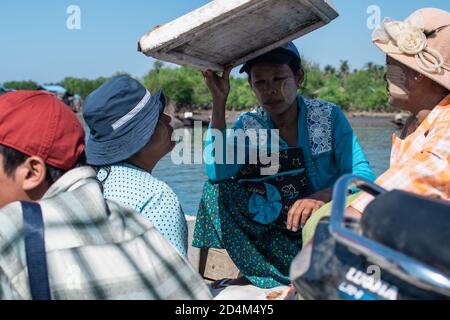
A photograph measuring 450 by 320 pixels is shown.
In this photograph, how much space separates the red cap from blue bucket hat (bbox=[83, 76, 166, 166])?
65cm

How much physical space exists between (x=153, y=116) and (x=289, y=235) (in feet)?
3.95

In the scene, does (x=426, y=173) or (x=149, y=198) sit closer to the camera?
(x=426, y=173)

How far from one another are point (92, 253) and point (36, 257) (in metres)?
0.14

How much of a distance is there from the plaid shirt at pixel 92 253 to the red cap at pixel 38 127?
0.08 m

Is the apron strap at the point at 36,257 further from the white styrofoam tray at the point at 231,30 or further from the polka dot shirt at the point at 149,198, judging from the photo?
the white styrofoam tray at the point at 231,30

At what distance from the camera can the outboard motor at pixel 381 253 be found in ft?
4.18

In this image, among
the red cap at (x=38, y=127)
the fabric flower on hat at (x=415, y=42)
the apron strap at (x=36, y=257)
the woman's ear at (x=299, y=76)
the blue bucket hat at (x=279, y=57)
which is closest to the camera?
the apron strap at (x=36, y=257)

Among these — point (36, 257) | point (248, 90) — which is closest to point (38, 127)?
point (36, 257)

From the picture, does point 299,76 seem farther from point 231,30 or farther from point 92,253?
point 92,253

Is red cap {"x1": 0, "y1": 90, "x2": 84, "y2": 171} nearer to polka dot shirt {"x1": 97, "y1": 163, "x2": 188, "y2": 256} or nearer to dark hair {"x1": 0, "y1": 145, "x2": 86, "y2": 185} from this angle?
dark hair {"x1": 0, "y1": 145, "x2": 86, "y2": 185}

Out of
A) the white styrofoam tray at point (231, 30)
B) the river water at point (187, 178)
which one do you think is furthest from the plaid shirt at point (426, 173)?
the river water at point (187, 178)

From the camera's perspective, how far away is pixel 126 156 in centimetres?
248

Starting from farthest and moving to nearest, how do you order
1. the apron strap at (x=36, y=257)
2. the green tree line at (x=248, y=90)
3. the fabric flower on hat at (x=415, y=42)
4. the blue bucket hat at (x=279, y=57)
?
the green tree line at (x=248, y=90), the blue bucket hat at (x=279, y=57), the fabric flower on hat at (x=415, y=42), the apron strap at (x=36, y=257)

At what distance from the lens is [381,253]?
1.28 metres
